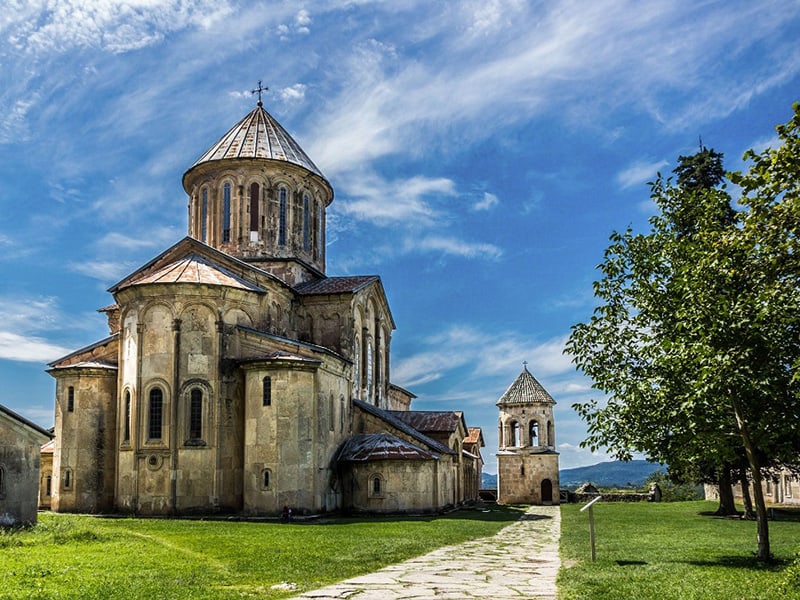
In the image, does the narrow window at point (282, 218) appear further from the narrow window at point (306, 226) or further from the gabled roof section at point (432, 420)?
the gabled roof section at point (432, 420)

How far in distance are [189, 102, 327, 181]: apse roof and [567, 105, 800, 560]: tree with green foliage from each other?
2091cm

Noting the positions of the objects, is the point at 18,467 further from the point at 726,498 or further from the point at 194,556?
the point at 726,498

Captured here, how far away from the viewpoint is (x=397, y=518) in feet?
84.4

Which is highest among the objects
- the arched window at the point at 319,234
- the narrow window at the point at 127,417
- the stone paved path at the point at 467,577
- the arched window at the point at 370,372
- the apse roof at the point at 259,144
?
the apse roof at the point at 259,144

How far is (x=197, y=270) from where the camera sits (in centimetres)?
2653

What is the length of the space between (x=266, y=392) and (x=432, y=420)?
12.6 meters

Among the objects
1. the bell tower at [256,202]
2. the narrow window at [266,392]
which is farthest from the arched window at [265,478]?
the bell tower at [256,202]

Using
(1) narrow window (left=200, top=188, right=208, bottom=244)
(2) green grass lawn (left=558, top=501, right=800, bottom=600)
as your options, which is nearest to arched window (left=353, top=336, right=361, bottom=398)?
(1) narrow window (left=200, top=188, right=208, bottom=244)

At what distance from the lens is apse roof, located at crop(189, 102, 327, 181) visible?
32438mm

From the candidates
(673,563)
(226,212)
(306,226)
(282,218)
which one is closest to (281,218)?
(282,218)

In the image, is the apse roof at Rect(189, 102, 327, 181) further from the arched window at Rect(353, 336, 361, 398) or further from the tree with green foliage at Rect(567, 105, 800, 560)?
the tree with green foliage at Rect(567, 105, 800, 560)

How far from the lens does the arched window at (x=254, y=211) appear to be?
31.8 meters

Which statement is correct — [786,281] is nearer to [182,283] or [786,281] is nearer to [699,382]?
[699,382]

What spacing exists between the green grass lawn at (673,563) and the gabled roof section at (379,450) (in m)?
6.35
